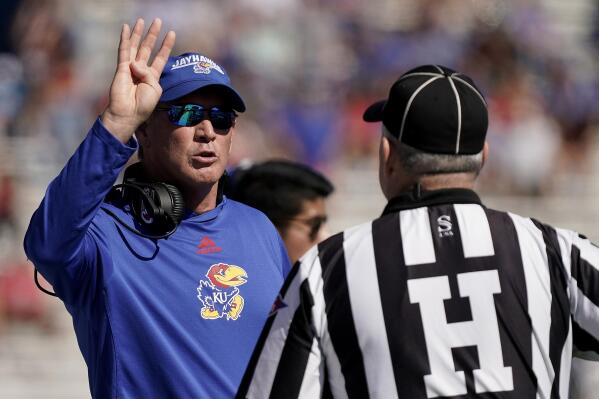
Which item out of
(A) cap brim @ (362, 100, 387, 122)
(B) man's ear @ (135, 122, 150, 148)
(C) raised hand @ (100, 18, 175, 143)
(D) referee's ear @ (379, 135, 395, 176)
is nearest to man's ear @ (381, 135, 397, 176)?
(D) referee's ear @ (379, 135, 395, 176)

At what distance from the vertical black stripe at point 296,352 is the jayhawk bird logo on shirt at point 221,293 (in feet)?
2.04

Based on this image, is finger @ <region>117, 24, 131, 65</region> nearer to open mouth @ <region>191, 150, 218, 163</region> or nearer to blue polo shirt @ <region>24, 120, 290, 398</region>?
blue polo shirt @ <region>24, 120, 290, 398</region>

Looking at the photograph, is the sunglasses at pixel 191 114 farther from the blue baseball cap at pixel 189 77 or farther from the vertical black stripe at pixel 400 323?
the vertical black stripe at pixel 400 323

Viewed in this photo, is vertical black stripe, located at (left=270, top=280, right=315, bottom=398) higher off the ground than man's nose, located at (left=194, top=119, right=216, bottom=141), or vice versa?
man's nose, located at (left=194, top=119, right=216, bottom=141)

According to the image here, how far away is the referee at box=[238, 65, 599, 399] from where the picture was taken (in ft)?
9.19

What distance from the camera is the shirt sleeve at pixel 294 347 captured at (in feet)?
9.26

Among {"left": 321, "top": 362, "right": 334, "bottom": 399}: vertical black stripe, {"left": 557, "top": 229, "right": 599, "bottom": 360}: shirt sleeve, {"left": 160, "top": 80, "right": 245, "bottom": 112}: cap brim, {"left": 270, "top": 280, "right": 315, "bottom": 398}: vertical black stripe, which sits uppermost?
{"left": 160, "top": 80, "right": 245, "bottom": 112}: cap brim

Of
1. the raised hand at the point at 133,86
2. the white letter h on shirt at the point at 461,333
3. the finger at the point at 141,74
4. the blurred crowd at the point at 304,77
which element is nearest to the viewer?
the white letter h on shirt at the point at 461,333

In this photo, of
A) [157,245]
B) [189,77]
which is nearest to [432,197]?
[157,245]

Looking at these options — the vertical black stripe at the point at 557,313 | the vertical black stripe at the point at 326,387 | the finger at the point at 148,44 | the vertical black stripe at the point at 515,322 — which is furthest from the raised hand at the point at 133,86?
the vertical black stripe at the point at 557,313

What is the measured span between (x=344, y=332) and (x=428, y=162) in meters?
0.44

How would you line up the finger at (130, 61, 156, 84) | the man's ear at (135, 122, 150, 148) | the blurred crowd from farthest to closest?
the blurred crowd < the man's ear at (135, 122, 150, 148) < the finger at (130, 61, 156, 84)

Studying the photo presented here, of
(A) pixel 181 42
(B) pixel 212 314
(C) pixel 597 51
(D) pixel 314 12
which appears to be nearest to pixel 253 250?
(B) pixel 212 314

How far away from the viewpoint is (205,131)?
3656mm
